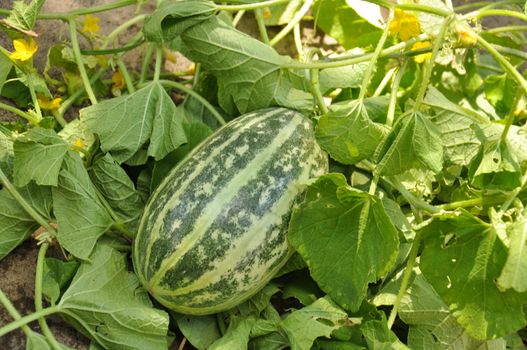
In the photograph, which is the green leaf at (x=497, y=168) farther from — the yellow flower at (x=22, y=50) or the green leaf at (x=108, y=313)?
the yellow flower at (x=22, y=50)

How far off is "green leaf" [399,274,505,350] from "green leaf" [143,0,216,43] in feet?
2.83

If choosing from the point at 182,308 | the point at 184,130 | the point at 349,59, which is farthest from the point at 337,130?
the point at 182,308

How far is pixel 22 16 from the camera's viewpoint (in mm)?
1729

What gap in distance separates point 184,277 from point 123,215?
0.97 ft

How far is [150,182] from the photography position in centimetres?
186

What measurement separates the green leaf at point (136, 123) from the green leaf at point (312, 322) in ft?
1.74

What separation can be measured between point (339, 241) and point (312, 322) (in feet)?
0.65

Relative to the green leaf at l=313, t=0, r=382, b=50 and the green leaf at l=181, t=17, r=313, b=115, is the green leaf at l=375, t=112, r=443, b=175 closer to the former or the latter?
the green leaf at l=181, t=17, r=313, b=115

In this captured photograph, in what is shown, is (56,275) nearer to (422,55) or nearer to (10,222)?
(10,222)

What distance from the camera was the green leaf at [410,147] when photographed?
163cm

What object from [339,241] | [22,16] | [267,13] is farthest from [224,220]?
[267,13]

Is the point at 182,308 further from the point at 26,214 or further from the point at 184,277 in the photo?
the point at 26,214

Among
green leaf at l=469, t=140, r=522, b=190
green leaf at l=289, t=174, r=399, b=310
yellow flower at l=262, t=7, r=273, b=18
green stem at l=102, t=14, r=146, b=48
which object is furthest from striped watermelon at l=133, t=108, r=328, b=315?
yellow flower at l=262, t=7, r=273, b=18

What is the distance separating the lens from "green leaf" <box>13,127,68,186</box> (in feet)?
5.20
